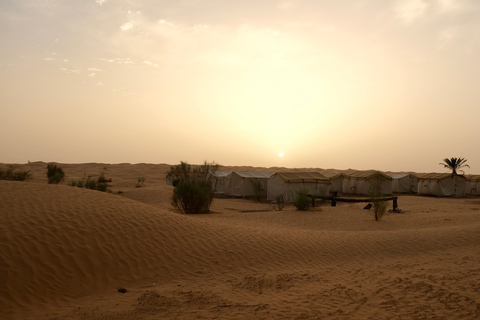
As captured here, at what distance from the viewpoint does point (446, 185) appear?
122 feet

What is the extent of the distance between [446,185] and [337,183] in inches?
361

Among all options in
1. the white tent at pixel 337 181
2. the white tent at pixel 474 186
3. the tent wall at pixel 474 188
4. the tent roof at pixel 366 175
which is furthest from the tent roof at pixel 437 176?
the white tent at pixel 337 181

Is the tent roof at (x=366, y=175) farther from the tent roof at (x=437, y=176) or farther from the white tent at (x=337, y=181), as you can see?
the tent roof at (x=437, y=176)

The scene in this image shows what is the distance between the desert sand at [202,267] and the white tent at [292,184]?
1643 centimetres

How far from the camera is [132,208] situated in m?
12.1

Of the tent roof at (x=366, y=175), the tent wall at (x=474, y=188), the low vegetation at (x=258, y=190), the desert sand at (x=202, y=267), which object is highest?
the tent roof at (x=366, y=175)

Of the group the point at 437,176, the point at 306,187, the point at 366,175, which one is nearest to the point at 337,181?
the point at 366,175

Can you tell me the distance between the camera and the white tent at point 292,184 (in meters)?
30.3

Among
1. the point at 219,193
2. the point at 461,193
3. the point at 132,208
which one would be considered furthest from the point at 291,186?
the point at 132,208

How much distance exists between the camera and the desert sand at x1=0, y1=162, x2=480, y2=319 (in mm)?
6723

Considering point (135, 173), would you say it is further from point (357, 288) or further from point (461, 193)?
point (357, 288)

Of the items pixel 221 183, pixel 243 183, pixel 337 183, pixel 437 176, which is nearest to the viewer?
pixel 243 183

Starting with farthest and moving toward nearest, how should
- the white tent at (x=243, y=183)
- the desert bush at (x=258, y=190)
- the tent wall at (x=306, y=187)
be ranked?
the white tent at (x=243, y=183) → the desert bush at (x=258, y=190) → the tent wall at (x=306, y=187)

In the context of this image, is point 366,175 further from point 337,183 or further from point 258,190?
point 258,190
